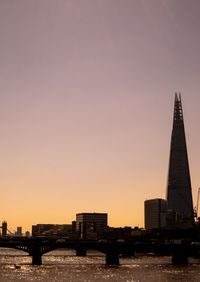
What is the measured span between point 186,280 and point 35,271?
4573cm

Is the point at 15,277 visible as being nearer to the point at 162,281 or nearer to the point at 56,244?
the point at 162,281

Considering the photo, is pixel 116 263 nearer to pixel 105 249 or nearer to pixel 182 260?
pixel 105 249

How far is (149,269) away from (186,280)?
1378 inches

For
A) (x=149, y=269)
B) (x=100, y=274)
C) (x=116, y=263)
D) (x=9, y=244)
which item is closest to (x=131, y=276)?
(x=100, y=274)

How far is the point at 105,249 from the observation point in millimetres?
193250

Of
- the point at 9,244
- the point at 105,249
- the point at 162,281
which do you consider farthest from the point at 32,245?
the point at 162,281

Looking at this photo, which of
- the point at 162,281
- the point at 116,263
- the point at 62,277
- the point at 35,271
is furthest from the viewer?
the point at 116,263

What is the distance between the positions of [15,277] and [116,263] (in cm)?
5570

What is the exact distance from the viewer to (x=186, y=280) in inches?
5207

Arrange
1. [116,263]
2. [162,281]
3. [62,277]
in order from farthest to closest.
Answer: [116,263] < [62,277] < [162,281]

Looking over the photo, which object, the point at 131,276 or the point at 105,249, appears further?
the point at 105,249

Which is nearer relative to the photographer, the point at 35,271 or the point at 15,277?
the point at 15,277

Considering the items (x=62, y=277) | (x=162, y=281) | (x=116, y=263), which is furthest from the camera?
(x=116, y=263)

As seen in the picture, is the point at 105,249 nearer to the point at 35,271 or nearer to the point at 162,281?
the point at 35,271
